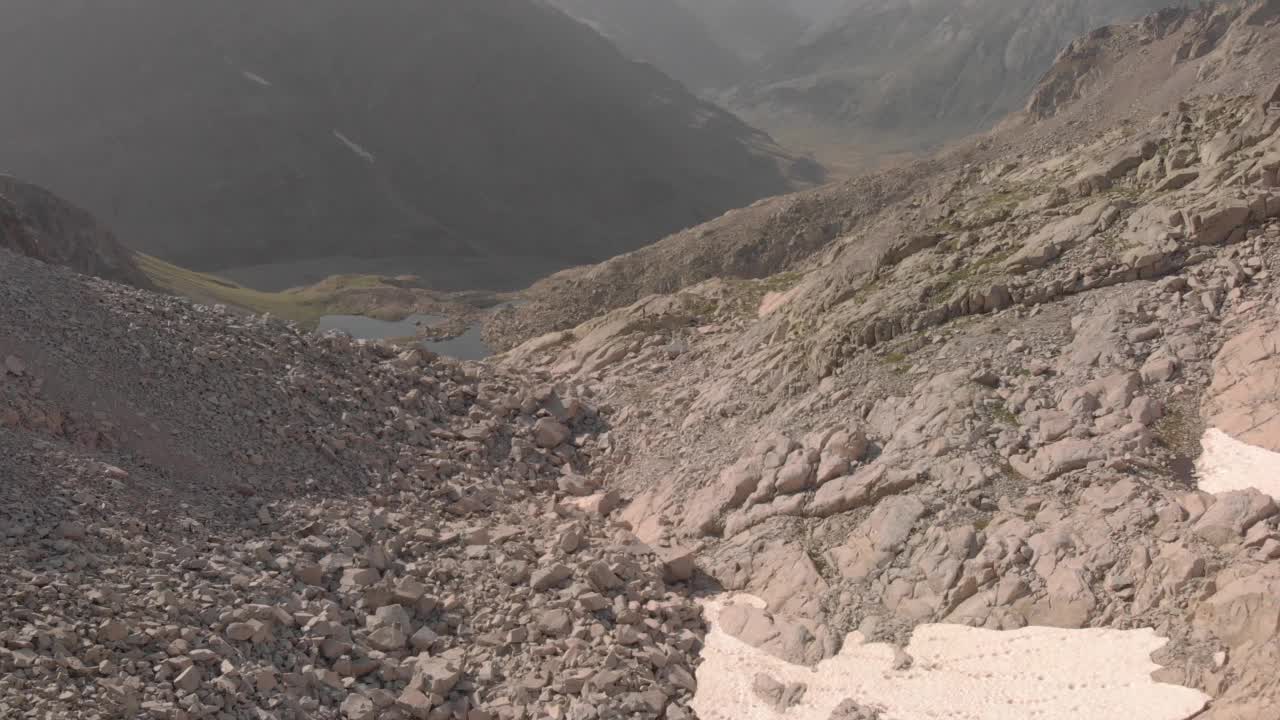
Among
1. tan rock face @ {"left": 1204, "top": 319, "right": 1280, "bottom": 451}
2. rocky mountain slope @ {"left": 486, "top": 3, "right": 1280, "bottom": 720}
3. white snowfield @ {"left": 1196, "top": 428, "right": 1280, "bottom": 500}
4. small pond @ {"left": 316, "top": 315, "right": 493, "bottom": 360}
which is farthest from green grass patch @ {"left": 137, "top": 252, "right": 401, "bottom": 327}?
white snowfield @ {"left": 1196, "top": 428, "right": 1280, "bottom": 500}

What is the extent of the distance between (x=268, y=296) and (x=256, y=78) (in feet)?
311

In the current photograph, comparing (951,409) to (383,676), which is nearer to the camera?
(383,676)

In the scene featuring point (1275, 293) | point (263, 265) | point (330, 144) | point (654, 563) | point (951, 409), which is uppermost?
point (330, 144)

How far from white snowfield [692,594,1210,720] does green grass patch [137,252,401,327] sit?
68.1 metres

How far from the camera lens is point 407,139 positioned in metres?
175

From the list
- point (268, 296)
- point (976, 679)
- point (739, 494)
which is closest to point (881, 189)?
point (739, 494)

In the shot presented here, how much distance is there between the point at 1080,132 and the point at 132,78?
155m

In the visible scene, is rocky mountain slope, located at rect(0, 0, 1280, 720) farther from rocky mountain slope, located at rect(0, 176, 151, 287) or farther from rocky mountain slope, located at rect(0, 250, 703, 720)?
rocky mountain slope, located at rect(0, 176, 151, 287)

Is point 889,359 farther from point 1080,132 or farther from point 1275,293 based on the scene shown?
point 1080,132

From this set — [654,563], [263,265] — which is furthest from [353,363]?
[263,265]

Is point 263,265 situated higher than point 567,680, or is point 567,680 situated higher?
point 263,265

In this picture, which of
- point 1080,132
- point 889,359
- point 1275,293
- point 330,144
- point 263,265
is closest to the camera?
point 1275,293

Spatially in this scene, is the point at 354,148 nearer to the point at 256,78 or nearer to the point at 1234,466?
the point at 256,78

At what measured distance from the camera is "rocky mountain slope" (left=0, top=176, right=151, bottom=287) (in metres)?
63.4
